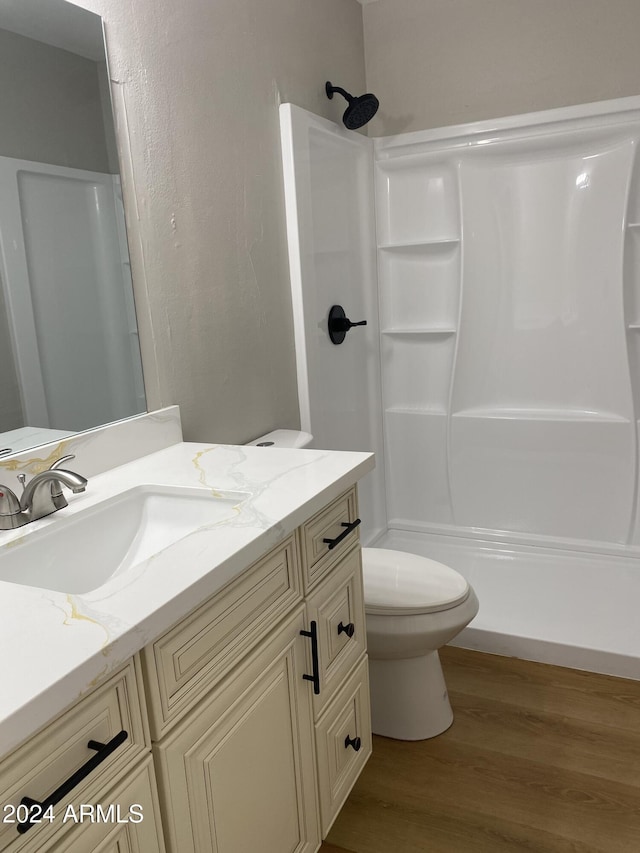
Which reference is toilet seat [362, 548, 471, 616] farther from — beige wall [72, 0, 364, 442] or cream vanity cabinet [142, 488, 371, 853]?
beige wall [72, 0, 364, 442]

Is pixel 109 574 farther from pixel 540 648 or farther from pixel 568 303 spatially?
pixel 568 303

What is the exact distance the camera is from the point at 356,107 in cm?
243

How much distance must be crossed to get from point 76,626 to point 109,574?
0.46 m

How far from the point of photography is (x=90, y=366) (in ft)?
4.97

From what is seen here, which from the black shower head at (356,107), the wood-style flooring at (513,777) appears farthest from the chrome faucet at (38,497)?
the black shower head at (356,107)

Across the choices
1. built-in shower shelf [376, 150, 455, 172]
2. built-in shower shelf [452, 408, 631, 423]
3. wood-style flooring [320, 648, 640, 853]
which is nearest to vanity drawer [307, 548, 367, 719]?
wood-style flooring [320, 648, 640, 853]

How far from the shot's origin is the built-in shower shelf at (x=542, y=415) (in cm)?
266

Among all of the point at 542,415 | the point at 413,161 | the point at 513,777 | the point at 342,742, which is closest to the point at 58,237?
the point at 342,742

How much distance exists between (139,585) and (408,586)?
1.05 metres

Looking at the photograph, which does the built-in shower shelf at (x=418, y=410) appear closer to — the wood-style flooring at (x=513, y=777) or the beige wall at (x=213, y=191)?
the beige wall at (x=213, y=191)

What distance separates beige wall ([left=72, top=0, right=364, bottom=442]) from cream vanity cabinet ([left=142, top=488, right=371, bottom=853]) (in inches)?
25.5

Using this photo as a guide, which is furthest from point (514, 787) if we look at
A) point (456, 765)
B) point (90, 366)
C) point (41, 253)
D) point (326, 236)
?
point (326, 236)

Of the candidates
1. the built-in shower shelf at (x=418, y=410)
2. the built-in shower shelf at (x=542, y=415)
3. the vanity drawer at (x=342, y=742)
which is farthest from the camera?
the built-in shower shelf at (x=418, y=410)

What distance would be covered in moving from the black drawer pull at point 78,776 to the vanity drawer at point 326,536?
19.7 inches
